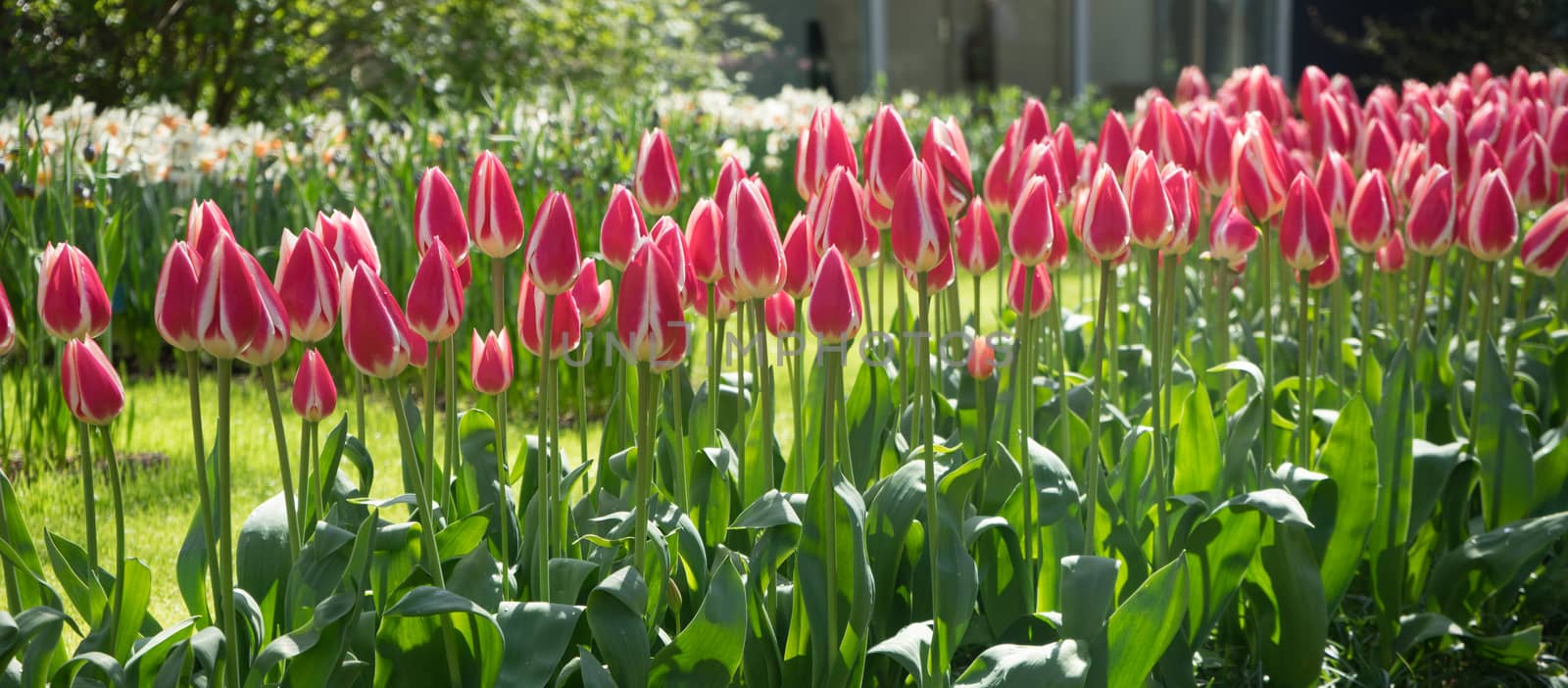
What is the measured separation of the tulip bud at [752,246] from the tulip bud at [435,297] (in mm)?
301

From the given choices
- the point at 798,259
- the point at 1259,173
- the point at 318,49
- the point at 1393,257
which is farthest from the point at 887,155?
the point at 318,49

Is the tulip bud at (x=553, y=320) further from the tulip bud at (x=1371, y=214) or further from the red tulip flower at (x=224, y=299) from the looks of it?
the tulip bud at (x=1371, y=214)

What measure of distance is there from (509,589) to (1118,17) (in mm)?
14007

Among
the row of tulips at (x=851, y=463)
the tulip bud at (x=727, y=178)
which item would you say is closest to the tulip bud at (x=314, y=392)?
the row of tulips at (x=851, y=463)

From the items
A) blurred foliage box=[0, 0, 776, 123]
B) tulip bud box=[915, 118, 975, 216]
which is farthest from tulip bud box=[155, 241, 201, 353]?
blurred foliage box=[0, 0, 776, 123]

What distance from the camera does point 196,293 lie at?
131 cm

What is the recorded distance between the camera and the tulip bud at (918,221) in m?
1.57

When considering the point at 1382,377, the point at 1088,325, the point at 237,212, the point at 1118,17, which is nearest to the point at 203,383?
the point at 237,212

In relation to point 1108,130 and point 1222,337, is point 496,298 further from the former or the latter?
point 1222,337

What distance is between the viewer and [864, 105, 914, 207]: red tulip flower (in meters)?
1.82

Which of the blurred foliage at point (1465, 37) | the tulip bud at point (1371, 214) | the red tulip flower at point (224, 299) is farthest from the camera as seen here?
the blurred foliage at point (1465, 37)

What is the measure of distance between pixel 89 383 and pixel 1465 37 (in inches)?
533

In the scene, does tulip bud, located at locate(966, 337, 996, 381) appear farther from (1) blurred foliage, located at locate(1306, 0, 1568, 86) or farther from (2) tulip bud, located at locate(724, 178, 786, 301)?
(1) blurred foliage, located at locate(1306, 0, 1568, 86)

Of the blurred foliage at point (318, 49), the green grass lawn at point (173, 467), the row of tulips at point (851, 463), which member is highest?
the blurred foliage at point (318, 49)
